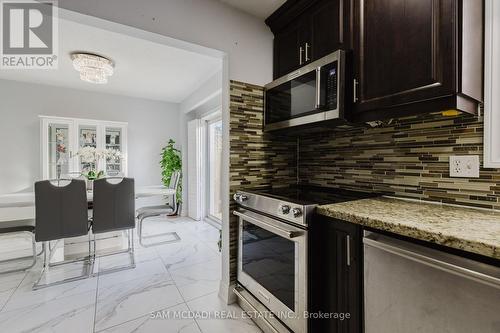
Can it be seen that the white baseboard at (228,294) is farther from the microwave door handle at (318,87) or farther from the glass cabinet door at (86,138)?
the glass cabinet door at (86,138)

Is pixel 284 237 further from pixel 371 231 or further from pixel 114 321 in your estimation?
pixel 114 321

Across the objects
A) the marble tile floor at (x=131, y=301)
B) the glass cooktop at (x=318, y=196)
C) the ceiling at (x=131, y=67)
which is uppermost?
the ceiling at (x=131, y=67)

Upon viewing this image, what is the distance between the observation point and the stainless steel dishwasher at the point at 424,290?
0.74 metres

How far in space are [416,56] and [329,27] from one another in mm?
644

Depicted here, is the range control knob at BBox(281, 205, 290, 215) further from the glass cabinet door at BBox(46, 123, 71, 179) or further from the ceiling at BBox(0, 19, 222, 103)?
the glass cabinet door at BBox(46, 123, 71, 179)

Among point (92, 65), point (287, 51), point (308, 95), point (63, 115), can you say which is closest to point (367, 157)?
point (308, 95)

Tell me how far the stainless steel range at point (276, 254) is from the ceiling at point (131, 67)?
7.23 ft

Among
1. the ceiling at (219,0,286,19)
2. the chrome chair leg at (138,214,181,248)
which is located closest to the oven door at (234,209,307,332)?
the ceiling at (219,0,286,19)

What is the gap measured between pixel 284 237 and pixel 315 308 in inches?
15.6

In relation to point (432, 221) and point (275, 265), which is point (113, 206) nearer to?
point (275, 265)

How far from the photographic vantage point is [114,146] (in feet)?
14.8

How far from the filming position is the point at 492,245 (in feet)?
2.28

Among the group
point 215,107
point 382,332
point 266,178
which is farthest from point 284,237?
point 215,107

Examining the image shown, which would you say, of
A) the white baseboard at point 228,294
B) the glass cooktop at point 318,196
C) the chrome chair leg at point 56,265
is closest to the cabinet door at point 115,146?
the chrome chair leg at point 56,265
